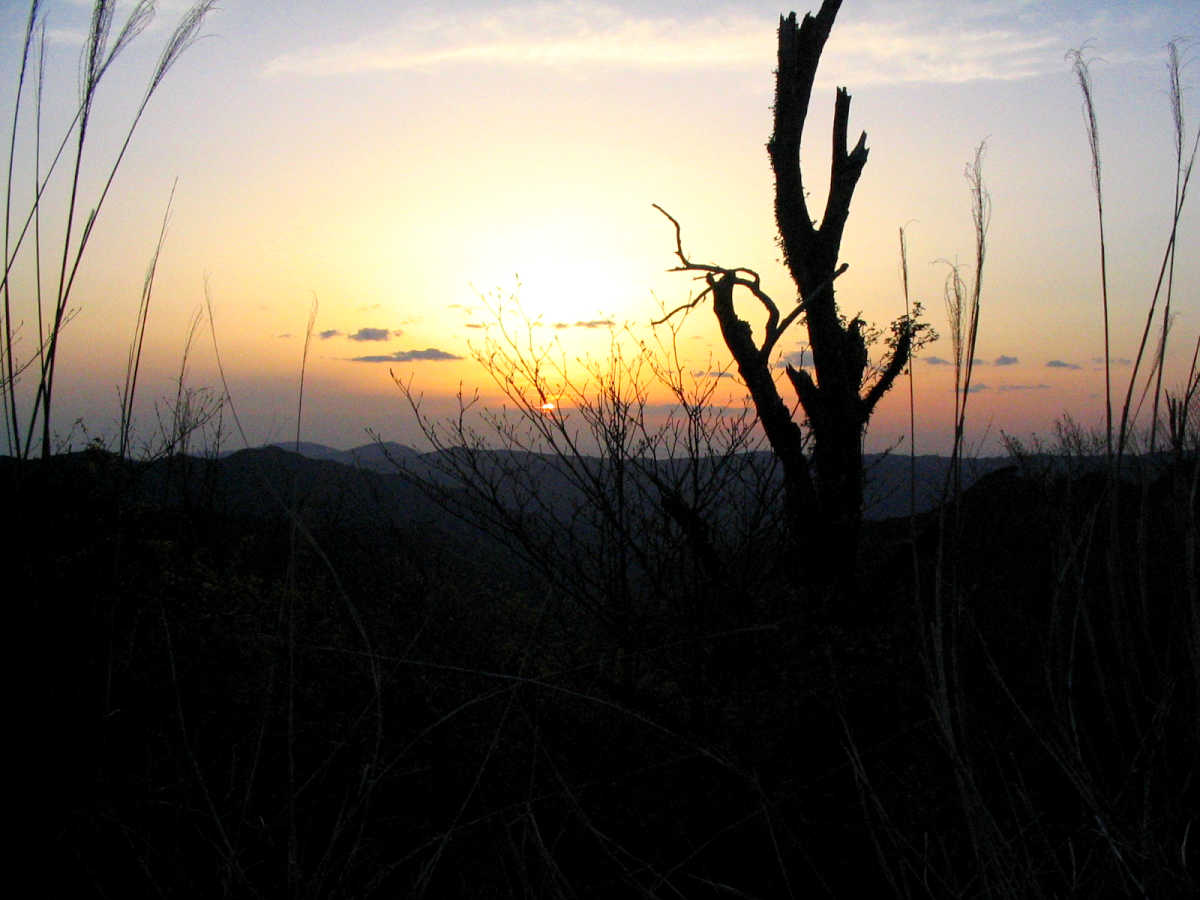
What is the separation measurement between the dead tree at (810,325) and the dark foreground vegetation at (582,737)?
1082mm

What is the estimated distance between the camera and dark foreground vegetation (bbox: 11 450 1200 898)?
0.94 meters

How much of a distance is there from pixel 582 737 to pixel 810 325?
4.51m

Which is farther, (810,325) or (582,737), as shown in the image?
(810,325)

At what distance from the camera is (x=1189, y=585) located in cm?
92

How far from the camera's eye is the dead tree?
656cm

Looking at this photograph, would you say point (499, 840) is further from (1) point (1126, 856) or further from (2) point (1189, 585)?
(2) point (1189, 585)

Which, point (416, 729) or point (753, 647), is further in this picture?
point (753, 647)

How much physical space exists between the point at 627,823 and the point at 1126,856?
80.2 inches

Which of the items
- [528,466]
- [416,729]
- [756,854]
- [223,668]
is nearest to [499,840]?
→ [416,729]

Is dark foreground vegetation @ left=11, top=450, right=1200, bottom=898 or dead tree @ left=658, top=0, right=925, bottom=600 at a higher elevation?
dead tree @ left=658, top=0, right=925, bottom=600

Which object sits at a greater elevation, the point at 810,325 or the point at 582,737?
the point at 810,325

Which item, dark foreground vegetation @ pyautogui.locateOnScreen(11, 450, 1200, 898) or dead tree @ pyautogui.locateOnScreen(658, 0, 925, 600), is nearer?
dark foreground vegetation @ pyautogui.locateOnScreen(11, 450, 1200, 898)

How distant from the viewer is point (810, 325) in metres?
6.93

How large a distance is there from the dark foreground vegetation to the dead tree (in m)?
1.08
